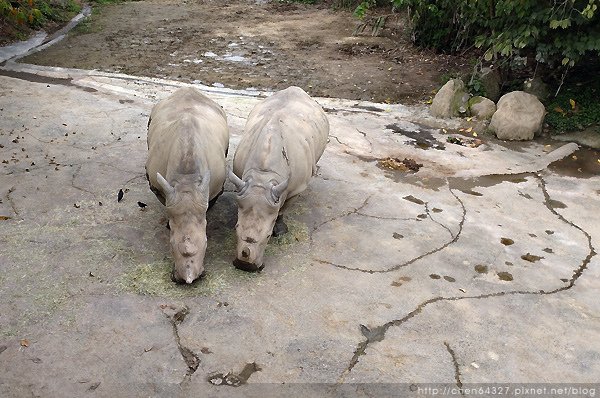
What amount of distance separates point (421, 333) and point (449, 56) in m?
8.66

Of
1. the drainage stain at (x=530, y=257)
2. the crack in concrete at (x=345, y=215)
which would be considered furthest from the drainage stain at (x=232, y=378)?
the drainage stain at (x=530, y=257)

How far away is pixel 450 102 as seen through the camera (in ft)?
27.9

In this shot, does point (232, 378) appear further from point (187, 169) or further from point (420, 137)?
point (420, 137)

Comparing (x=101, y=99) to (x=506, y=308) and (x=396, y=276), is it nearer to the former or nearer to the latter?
(x=396, y=276)

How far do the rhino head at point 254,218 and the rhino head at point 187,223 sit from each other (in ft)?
0.94

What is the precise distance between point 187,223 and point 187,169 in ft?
1.45

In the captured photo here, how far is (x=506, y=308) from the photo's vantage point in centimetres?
441

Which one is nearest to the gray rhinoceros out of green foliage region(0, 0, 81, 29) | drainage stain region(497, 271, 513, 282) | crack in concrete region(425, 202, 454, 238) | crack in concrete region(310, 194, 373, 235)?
crack in concrete region(310, 194, 373, 235)

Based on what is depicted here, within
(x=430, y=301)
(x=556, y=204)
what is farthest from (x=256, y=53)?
(x=430, y=301)

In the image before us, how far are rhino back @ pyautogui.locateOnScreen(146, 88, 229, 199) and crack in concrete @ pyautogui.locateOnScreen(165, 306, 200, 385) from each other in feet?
3.60

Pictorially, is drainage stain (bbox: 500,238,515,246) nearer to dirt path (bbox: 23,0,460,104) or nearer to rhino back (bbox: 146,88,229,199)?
rhino back (bbox: 146,88,229,199)

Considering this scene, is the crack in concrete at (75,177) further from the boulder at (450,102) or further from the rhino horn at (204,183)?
the boulder at (450,102)

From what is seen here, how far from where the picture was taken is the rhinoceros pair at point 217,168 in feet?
14.6

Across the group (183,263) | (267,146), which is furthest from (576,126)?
(183,263)
